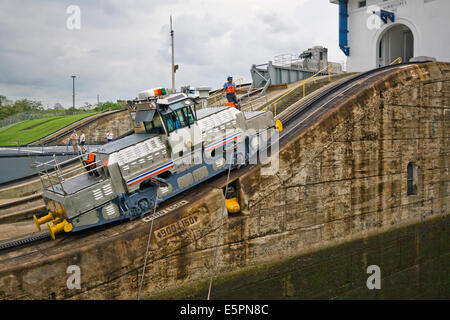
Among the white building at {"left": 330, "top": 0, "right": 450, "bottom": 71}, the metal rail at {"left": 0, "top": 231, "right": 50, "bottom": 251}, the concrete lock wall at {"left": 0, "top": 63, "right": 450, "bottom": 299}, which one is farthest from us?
the white building at {"left": 330, "top": 0, "right": 450, "bottom": 71}

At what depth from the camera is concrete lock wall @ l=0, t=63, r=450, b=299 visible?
9203 millimetres

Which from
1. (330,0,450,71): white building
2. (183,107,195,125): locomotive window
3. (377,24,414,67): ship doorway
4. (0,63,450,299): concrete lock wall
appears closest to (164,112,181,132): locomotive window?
(183,107,195,125): locomotive window

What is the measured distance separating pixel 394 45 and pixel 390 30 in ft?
4.48

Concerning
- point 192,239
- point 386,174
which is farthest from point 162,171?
point 386,174

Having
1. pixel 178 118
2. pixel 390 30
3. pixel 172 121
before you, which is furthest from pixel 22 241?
pixel 390 30

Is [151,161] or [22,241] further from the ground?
[151,161]

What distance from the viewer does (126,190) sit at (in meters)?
10.2

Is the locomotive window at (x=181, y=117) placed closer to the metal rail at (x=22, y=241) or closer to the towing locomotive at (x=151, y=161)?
the towing locomotive at (x=151, y=161)

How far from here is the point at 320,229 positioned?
1320cm

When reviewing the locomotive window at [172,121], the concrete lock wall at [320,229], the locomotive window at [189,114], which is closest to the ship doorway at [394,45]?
the concrete lock wall at [320,229]

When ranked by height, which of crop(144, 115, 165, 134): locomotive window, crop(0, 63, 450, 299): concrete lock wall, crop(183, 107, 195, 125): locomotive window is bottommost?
crop(0, 63, 450, 299): concrete lock wall

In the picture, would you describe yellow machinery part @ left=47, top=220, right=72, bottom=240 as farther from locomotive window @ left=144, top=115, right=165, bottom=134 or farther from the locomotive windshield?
the locomotive windshield

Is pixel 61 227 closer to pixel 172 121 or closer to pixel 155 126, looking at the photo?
pixel 155 126
